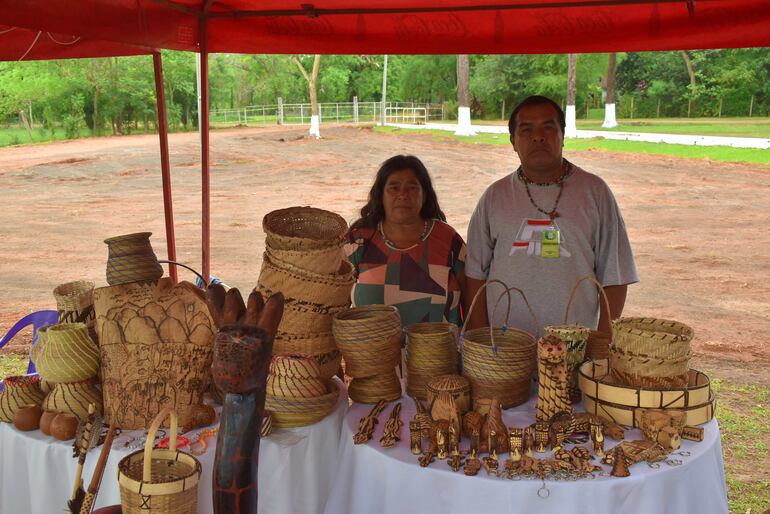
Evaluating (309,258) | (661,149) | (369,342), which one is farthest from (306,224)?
(661,149)

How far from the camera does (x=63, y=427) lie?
198 centimetres

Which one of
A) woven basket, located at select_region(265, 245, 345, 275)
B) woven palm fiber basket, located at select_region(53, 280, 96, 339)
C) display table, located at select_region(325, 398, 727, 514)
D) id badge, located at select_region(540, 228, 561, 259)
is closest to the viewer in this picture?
display table, located at select_region(325, 398, 727, 514)

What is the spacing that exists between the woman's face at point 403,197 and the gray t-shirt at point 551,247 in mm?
290

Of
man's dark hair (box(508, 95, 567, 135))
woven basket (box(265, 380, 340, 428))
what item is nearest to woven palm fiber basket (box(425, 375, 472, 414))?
woven basket (box(265, 380, 340, 428))

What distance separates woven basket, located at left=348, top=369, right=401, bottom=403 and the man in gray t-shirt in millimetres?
770

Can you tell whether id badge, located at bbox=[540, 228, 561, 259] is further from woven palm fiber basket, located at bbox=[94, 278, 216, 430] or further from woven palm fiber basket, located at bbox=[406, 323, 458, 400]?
woven palm fiber basket, located at bbox=[94, 278, 216, 430]

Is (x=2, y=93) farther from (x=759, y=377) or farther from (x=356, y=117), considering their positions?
(x=759, y=377)

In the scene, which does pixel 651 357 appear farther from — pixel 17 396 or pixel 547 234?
pixel 17 396

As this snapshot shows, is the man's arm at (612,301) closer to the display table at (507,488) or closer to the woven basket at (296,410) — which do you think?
the display table at (507,488)

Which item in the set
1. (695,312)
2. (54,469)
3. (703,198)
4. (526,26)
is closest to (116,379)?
(54,469)

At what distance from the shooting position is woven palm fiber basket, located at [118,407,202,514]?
1641 millimetres

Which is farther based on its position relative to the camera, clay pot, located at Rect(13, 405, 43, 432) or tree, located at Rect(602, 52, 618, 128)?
tree, located at Rect(602, 52, 618, 128)

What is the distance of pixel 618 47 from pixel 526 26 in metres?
0.55

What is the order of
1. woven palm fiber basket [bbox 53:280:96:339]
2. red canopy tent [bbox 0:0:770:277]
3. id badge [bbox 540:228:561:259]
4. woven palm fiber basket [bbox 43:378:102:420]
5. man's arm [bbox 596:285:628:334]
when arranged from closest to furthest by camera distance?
woven palm fiber basket [bbox 43:378:102:420], woven palm fiber basket [bbox 53:280:96:339], id badge [bbox 540:228:561:259], man's arm [bbox 596:285:628:334], red canopy tent [bbox 0:0:770:277]
